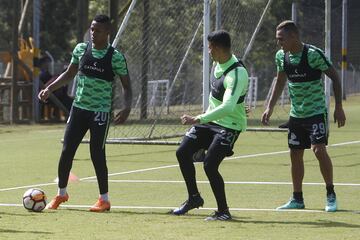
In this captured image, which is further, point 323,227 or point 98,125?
point 98,125

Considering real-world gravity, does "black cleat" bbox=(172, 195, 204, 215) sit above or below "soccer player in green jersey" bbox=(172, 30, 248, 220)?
below

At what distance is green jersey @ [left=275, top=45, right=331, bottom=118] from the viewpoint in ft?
38.7

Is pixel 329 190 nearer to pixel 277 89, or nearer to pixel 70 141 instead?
pixel 277 89

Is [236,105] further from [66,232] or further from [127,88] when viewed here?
[66,232]

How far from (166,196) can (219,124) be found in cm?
236

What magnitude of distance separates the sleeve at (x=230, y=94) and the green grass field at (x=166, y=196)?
1076 millimetres

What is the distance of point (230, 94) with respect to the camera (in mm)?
10828

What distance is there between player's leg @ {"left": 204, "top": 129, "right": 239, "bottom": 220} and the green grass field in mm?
247

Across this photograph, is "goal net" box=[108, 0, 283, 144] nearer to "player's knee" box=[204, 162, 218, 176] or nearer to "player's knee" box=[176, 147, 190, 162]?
"player's knee" box=[176, 147, 190, 162]

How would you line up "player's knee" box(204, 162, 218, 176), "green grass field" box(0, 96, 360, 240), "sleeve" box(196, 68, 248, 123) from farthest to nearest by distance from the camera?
"player's knee" box(204, 162, 218, 176) < "sleeve" box(196, 68, 248, 123) < "green grass field" box(0, 96, 360, 240)

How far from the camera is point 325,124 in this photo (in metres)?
11.9

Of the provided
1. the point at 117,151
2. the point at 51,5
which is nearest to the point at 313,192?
the point at 117,151

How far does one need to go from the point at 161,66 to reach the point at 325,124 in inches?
562

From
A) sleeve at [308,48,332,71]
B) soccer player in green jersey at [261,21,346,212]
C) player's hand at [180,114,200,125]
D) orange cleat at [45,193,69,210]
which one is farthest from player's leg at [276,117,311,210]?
orange cleat at [45,193,69,210]
